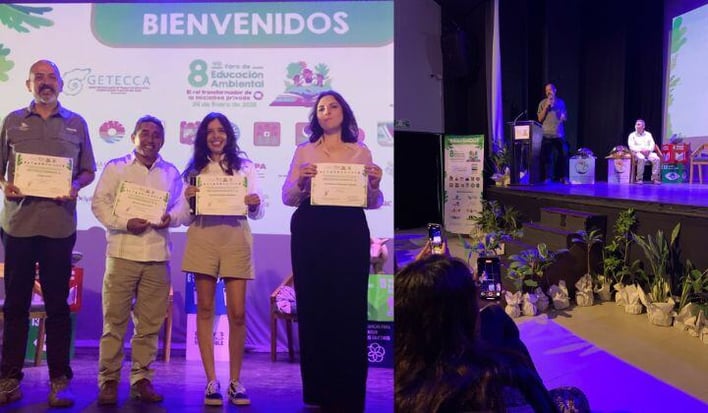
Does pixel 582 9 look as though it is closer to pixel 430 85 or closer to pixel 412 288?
pixel 430 85

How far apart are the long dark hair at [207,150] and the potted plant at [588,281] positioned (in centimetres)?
323

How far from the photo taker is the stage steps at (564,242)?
4379mm

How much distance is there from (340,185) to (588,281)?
312cm

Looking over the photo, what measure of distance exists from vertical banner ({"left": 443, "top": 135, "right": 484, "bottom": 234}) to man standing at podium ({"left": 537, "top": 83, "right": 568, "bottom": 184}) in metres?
0.80

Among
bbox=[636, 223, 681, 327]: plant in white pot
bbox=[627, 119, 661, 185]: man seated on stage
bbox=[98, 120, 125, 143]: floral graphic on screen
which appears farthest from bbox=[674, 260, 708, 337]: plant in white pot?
bbox=[627, 119, 661, 185]: man seated on stage

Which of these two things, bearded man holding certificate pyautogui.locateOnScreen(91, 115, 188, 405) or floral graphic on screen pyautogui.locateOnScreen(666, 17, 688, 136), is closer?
bearded man holding certificate pyautogui.locateOnScreen(91, 115, 188, 405)

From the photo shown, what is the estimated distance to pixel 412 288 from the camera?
4.20 ft

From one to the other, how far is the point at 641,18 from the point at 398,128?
3890 mm

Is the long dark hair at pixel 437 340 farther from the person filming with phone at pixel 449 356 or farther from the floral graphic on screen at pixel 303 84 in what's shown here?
the floral graphic on screen at pixel 303 84

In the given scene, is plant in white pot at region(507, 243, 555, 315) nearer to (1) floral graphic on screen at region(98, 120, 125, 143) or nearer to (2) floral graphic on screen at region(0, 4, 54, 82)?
(1) floral graphic on screen at region(98, 120, 125, 143)

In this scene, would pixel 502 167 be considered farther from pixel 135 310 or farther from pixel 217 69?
pixel 135 310

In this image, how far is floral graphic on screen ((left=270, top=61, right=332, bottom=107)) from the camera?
5.66ft

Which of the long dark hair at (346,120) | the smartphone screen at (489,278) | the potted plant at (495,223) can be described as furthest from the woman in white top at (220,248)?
the potted plant at (495,223)

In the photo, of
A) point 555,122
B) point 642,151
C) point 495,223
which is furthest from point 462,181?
point 642,151
